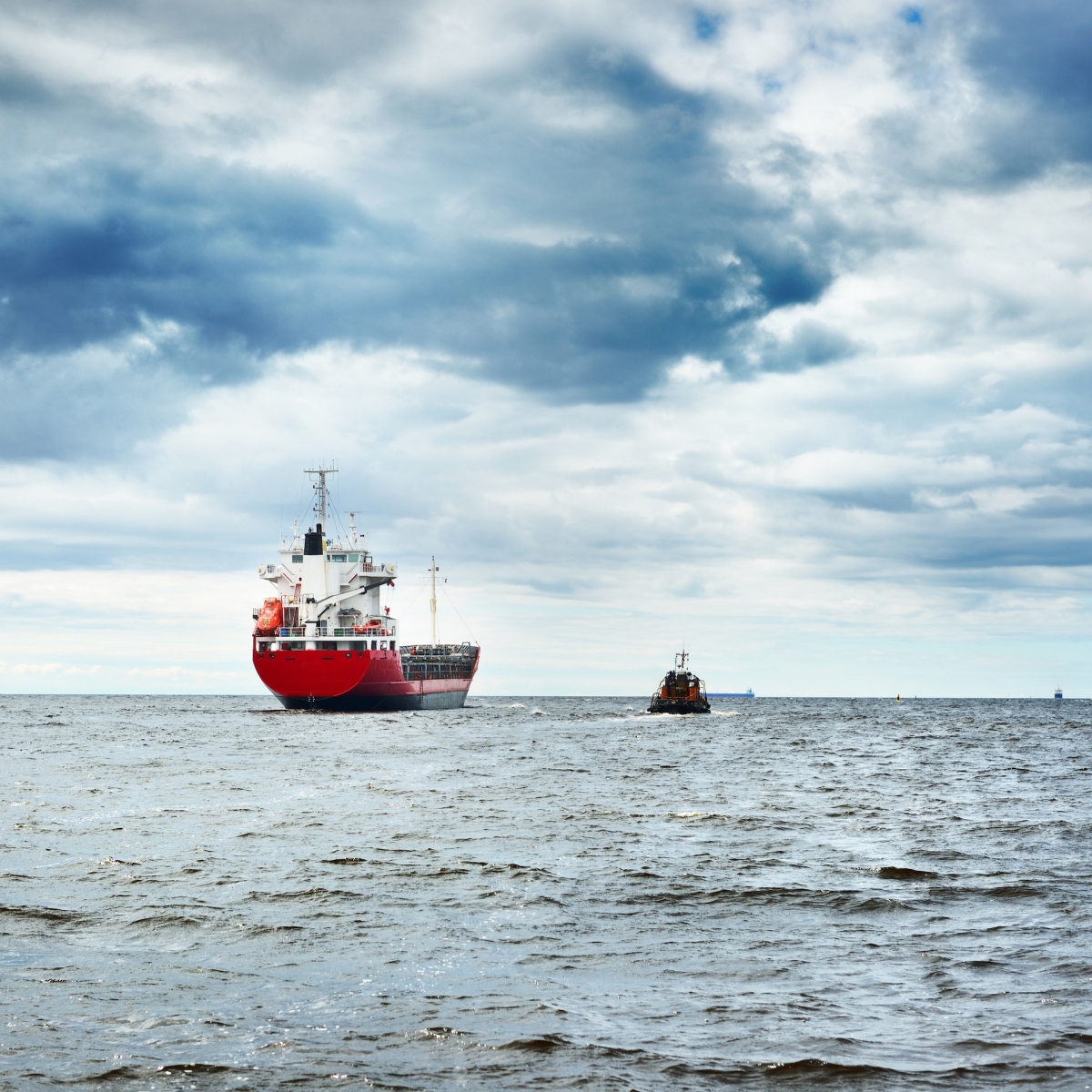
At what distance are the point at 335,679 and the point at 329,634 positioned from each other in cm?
503

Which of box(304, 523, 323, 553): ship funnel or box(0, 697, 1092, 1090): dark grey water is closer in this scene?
box(0, 697, 1092, 1090): dark grey water

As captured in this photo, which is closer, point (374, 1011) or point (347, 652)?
point (374, 1011)

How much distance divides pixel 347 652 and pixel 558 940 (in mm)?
81258

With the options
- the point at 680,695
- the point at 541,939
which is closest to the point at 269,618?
the point at 680,695

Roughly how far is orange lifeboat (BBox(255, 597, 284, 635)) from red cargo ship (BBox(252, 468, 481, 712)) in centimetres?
8

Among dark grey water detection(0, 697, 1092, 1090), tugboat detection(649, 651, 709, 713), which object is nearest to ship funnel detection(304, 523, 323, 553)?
tugboat detection(649, 651, 709, 713)

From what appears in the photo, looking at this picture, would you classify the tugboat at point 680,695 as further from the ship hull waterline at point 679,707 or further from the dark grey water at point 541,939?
the dark grey water at point 541,939

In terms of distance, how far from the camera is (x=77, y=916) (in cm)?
1598

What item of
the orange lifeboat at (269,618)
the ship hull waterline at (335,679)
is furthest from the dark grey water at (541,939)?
the orange lifeboat at (269,618)

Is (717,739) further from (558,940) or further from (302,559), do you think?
(558,940)

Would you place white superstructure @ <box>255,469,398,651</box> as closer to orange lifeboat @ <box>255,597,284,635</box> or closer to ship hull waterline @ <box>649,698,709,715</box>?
orange lifeboat @ <box>255,597,284,635</box>

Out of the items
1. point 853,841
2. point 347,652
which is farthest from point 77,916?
point 347,652

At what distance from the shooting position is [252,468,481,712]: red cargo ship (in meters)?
94.2

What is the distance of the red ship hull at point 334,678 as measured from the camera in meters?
93.7
